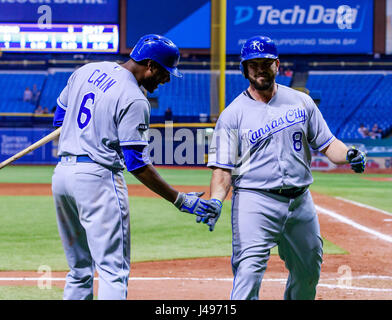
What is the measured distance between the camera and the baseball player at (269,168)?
3975mm

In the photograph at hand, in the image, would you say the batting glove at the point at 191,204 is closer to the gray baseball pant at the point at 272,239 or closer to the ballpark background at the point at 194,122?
the gray baseball pant at the point at 272,239

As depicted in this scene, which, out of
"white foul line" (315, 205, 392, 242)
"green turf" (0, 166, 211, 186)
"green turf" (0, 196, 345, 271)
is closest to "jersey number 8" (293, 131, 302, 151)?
"green turf" (0, 196, 345, 271)

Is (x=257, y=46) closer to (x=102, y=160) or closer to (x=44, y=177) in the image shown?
(x=102, y=160)

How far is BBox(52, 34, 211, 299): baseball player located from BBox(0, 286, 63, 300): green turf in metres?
1.54

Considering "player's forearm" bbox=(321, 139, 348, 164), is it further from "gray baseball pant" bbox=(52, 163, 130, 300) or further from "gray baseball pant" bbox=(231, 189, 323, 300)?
"gray baseball pant" bbox=(52, 163, 130, 300)

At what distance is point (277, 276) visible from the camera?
6.48m

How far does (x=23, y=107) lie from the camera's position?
30.2 m

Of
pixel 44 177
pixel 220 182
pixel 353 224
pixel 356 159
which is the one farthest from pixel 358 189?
pixel 220 182

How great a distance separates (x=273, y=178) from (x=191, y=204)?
54 centimetres

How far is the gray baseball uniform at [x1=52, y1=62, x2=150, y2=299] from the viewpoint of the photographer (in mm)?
3680

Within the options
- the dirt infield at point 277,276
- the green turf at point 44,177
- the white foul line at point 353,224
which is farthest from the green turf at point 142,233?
the green turf at point 44,177
